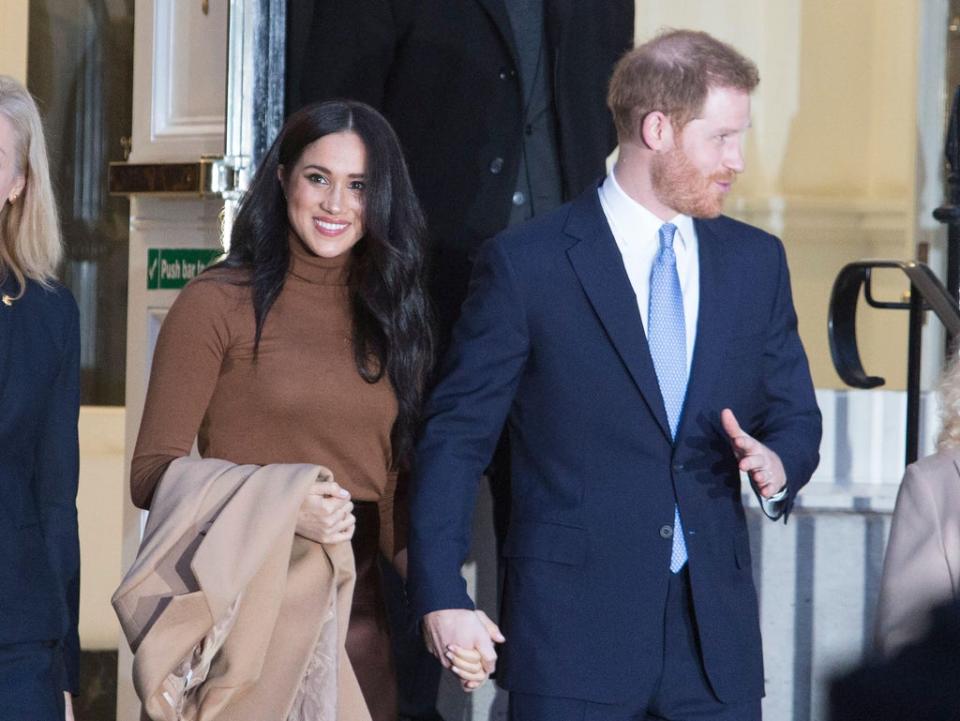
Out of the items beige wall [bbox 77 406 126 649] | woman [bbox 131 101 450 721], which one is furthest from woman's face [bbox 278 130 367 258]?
beige wall [bbox 77 406 126 649]

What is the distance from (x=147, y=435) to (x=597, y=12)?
1.59 metres

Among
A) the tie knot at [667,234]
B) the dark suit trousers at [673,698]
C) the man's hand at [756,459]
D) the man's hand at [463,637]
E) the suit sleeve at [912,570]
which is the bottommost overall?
the dark suit trousers at [673,698]

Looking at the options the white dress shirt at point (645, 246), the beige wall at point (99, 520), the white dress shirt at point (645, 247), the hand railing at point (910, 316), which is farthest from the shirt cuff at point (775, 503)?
the beige wall at point (99, 520)

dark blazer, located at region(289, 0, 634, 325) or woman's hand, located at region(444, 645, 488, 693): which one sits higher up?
dark blazer, located at region(289, 0, 634, 325)

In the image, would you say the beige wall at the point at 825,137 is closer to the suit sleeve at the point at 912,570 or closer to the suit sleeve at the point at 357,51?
the suit sleeve at the point at 357,51

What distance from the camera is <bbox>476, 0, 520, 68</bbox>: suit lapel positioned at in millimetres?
3801

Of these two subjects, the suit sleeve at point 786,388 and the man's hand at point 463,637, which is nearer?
the man's hand at point 463,637

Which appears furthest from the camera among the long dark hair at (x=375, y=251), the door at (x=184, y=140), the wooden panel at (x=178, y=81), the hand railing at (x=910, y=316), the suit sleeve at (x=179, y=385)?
the wooden panel at (x=178, y=81)

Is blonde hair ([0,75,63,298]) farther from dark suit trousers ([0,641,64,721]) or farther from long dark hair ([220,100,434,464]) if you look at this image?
dark suit trousers ([0,641,64,721])

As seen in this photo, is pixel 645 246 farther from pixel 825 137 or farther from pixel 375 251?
pixel 825 137

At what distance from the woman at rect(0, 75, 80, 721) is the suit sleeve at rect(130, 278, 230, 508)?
15 cm

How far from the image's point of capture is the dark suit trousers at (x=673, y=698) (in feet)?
9.31

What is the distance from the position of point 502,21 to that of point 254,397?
4.12 feet

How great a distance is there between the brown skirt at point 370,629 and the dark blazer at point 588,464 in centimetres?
17
